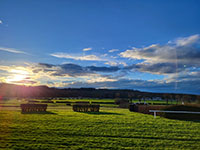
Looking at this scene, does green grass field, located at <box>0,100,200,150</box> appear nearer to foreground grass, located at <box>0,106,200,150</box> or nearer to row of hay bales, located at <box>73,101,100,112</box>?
foreground grass, located at <box>0,106,200,150</box>

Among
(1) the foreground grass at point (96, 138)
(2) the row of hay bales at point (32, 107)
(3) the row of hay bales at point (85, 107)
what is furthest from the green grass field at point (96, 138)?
(3) the row of hay bales at point (85, 107)

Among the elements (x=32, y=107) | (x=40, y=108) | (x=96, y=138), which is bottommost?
(x=96, y=138)

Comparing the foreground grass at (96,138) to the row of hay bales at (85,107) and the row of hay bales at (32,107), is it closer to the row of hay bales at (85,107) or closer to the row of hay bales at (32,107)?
the row of hay bales at (32,107)

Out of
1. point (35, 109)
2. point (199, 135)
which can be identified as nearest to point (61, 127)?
point (199, 135)

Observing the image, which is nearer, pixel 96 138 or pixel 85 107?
pixel 96 138

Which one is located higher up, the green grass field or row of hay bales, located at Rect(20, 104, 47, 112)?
row of hay bales, located at Rect(20, 104, 47, 112)

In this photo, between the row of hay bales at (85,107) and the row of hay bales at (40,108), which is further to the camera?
the row of hay bales at (85,107)

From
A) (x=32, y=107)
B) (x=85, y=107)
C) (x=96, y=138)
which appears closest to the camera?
(x=96, y=138)

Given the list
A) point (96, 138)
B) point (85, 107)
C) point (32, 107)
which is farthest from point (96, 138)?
point (85, 107)

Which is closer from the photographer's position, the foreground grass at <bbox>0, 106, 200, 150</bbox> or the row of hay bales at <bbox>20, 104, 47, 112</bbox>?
the foreground grass at <bbox>0, 106, 200, 150</bbox>

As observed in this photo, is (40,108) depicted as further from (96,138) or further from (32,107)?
(96,138)

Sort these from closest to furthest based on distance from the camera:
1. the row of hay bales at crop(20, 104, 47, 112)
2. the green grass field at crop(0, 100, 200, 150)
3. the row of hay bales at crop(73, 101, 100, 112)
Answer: the green grass field at crop(0, 100, 200, 150) → the row of hay bales at crop(20, 104, 47, 112) → the row of hay bales at crop(73, 101, 100, 112)

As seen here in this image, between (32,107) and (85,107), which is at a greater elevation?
(32,107)

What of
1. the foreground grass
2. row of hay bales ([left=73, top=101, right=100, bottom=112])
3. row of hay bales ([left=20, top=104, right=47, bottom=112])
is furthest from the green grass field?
row of hay bales ([left=73, top=101, right=100, bottom=112])
